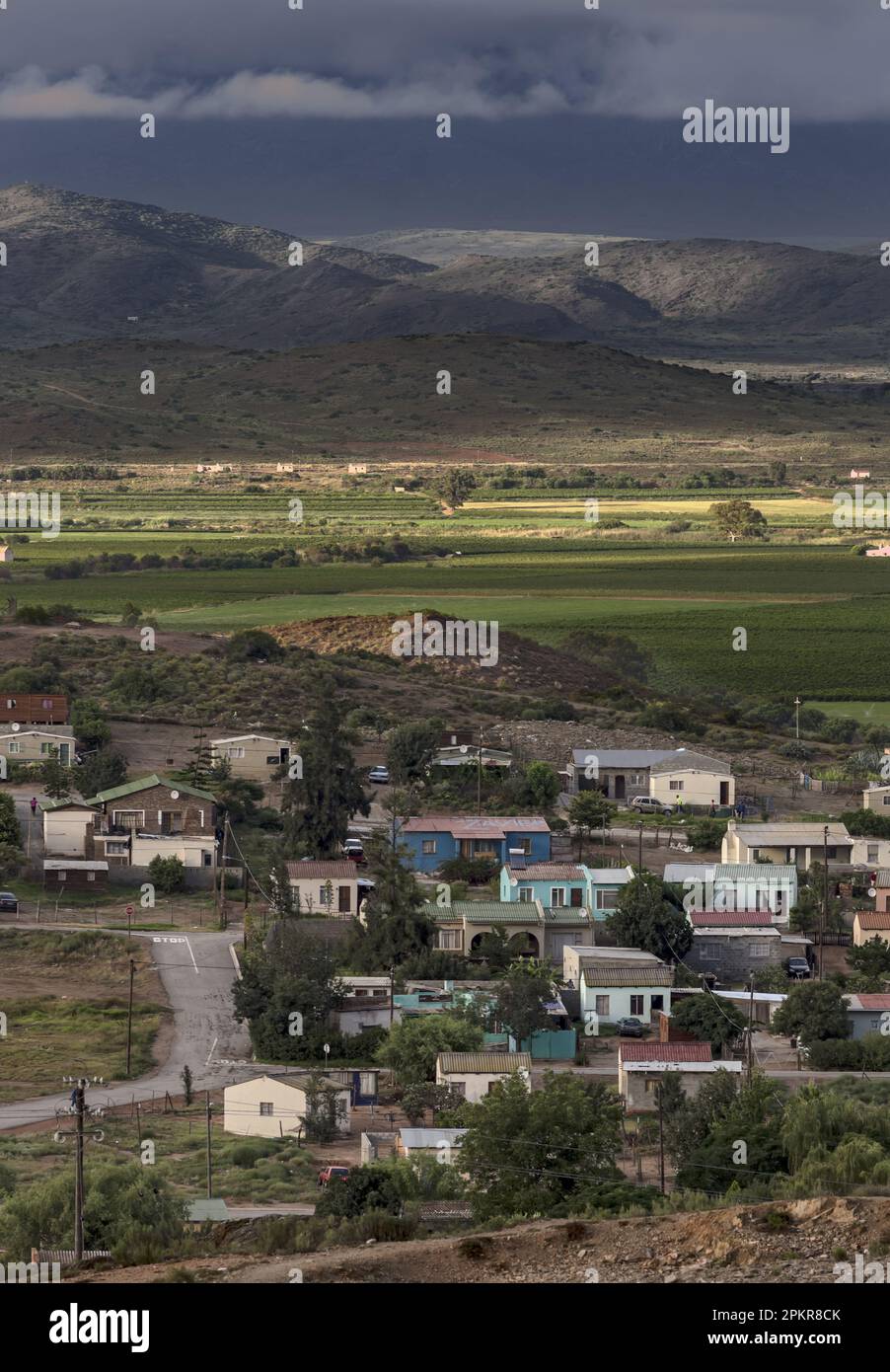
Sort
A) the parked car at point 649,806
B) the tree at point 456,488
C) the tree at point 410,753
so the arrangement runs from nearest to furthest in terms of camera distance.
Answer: the parked car at point 649,806 < the tree at point 410,753 < the tree at point 456,488

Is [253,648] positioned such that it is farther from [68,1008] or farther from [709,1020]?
[709,1020]

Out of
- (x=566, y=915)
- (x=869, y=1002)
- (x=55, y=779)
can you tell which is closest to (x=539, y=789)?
(x=55, y=779)

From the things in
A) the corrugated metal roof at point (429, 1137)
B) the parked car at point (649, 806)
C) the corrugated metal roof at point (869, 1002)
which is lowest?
the corrugated metal roof at point (429, 1137)

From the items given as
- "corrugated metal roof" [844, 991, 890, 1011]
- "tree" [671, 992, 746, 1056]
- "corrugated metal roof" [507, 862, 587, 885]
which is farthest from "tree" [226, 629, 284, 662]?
"corrugated metal roof" [844, 991, 890, 1011]

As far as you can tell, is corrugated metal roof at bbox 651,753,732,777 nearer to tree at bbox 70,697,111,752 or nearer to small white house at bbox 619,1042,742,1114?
tree at bbox 70,697,111,752

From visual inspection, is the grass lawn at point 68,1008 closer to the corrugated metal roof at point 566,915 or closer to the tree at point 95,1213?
the corrugated metal roof at point 566,915

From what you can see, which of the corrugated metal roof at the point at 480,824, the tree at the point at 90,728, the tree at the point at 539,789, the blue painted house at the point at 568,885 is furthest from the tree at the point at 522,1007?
the tree at the point at 90,728

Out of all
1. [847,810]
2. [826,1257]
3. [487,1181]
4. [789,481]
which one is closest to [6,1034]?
[487,1181]
